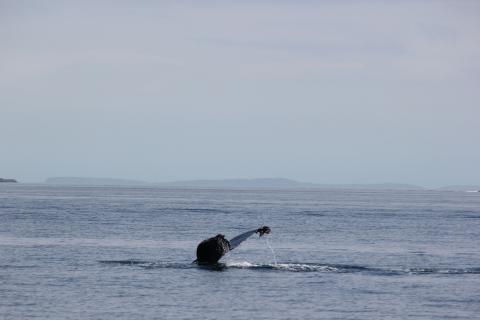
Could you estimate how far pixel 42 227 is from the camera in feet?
290

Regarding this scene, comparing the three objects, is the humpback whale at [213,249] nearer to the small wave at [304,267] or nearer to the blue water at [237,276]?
the small wave at [304,267]

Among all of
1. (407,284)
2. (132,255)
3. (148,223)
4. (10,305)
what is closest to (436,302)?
(407,284)

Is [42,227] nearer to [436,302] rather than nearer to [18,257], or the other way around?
[18,257]

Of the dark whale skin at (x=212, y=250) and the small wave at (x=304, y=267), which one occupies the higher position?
the dark whale skin at (x=212, y=250)

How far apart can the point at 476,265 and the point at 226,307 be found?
971 inches

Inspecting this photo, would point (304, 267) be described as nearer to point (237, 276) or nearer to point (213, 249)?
point (237, 276)

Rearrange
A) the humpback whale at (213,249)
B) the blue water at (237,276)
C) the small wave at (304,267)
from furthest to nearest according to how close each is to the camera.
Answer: the humpback whale at (213,249) < the small wave at (304,267) < the blue water at (237,276)

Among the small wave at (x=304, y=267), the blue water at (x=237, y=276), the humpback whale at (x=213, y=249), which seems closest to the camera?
the blue water at (x=237, y=276)

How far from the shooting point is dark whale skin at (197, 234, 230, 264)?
2306 inches

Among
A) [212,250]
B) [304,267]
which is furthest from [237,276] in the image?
[212,250]

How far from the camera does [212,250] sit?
58.6 meters

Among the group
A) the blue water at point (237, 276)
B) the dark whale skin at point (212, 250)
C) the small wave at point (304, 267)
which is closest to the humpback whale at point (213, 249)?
the dark whale skin at point (212, 250)

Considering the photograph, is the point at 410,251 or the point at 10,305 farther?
the point at 410,251

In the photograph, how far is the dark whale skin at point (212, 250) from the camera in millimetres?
58562
